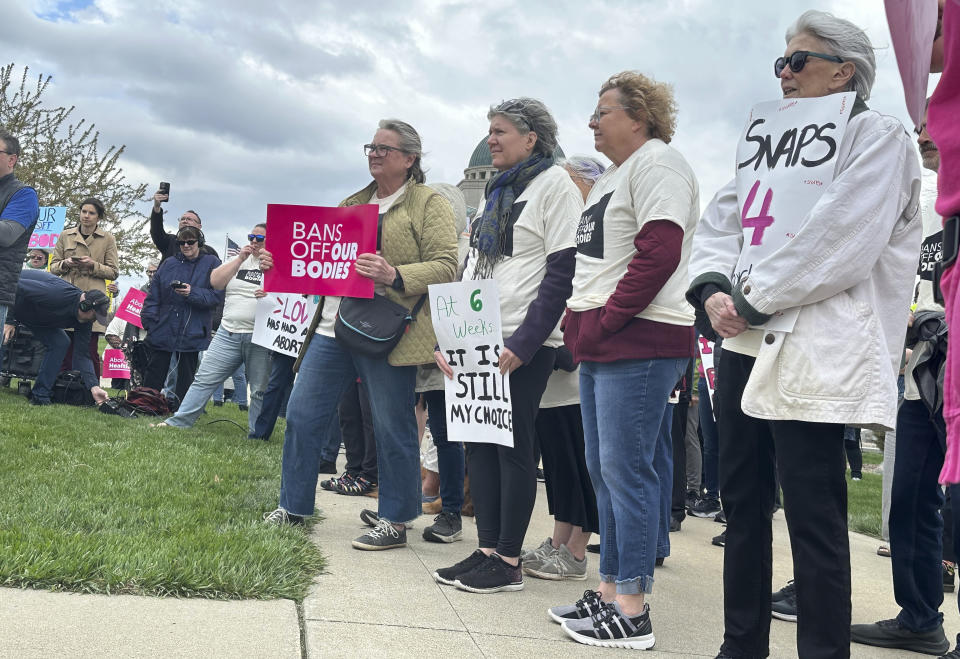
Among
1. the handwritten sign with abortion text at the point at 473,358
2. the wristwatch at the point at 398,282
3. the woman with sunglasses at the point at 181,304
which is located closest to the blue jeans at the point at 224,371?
the woman with sunglasses at the point at 181,304

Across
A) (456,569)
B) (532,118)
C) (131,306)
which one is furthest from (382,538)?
(131,306)

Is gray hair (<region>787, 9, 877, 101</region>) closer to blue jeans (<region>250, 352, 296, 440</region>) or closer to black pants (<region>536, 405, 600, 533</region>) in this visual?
black pants (<region>536, 405, 600, 533</region>)

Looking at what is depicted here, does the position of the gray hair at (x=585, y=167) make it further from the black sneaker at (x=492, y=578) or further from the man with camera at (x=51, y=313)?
the man with camera at (x=51, y=313)

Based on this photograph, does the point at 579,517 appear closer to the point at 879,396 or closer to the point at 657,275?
the point at 657,275

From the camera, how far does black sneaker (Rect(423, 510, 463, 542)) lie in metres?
5.00

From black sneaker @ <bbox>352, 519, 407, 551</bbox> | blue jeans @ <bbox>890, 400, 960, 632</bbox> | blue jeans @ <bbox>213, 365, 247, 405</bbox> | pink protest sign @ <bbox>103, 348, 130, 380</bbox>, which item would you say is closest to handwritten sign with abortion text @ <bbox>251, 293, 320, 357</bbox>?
black sneaker @ <bbox>352, 519, 407, 551</bbox>

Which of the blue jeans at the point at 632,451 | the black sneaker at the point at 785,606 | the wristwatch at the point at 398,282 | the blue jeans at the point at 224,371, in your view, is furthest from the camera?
the blue jeans at the point at 224,371

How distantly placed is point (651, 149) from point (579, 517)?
73.0 inches

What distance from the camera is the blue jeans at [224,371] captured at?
8.71m

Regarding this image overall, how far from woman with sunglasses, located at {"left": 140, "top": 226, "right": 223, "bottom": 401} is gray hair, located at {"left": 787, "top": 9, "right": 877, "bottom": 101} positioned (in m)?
7.88

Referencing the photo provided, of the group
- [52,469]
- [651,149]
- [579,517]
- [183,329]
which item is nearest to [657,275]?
[651,149]

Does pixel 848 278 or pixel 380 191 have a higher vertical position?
pixel 380 191

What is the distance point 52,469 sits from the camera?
5.41 m

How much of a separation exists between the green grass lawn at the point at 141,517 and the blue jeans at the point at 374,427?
0.32 metres
